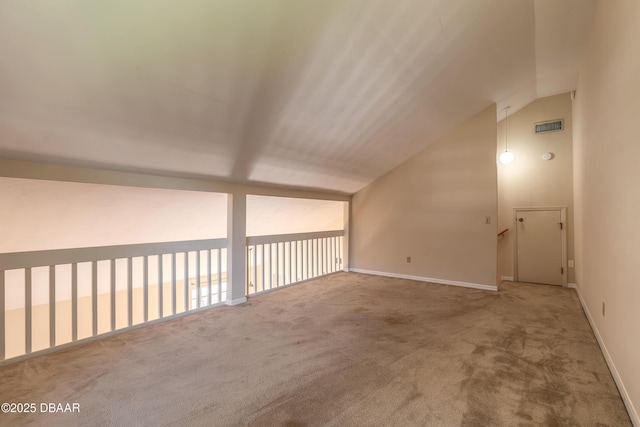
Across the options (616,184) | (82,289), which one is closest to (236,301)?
(82,289)

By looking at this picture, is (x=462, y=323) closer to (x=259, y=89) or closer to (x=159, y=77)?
(x=259, y=89)

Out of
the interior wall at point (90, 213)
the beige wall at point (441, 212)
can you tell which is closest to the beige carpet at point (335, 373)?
the beige wall at point (441, 212)

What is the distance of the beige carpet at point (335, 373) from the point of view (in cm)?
174

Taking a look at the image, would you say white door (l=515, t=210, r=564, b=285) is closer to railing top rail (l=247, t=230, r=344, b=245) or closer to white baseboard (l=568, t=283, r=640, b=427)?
white baseboard (l=568, t=283, r=640, b=427)

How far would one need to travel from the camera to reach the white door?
201 inches

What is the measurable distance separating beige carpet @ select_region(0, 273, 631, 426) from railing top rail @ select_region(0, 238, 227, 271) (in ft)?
2.63

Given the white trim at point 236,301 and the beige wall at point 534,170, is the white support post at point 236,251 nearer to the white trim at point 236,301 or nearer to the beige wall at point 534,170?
the white trim at point 236,301

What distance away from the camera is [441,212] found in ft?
16.8

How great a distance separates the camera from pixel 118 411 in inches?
69.4

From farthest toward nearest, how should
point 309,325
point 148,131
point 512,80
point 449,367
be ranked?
point 512,80
point 309,325
point 148,131
point 449,367

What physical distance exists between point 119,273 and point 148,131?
3439 millimetres

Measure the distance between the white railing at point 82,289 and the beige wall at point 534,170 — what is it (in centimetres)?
520

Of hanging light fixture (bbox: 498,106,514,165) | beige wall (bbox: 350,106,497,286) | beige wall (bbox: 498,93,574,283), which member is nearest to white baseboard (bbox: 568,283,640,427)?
beige wall (bbox: 350,106,497,286)

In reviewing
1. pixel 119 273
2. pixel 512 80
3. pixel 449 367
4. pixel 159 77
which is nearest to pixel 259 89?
pixel 159 77
